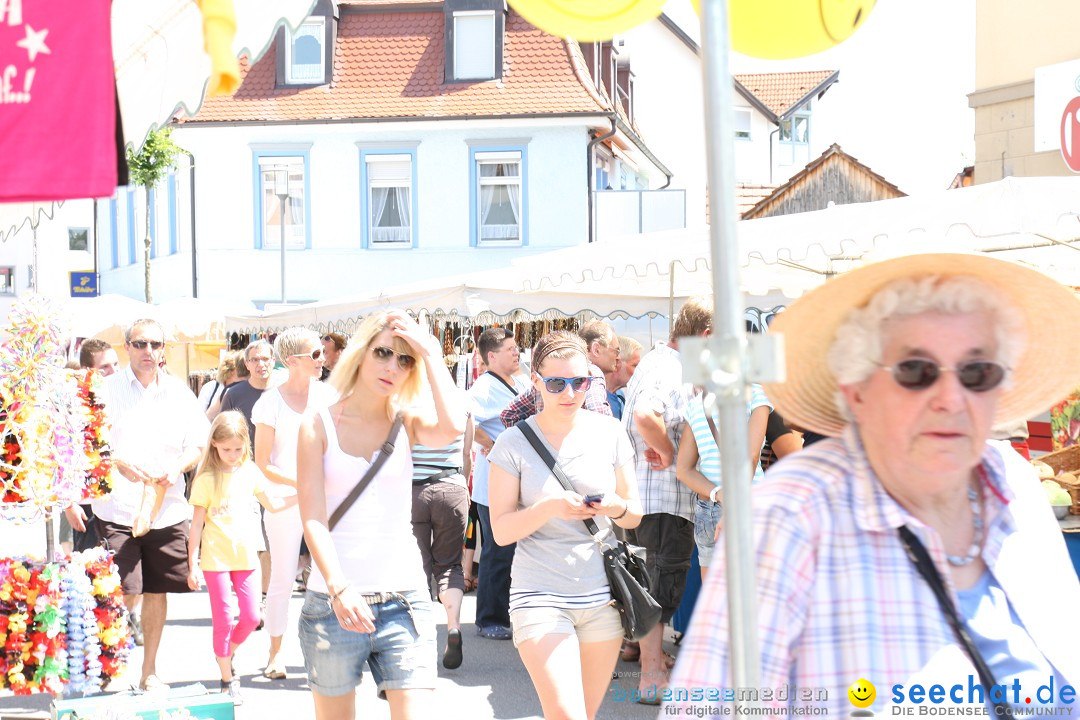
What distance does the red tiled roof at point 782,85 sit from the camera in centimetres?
4566

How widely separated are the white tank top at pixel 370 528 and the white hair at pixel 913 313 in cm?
222

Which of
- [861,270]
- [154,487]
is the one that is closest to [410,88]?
[154,487]

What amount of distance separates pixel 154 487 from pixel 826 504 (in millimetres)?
5680

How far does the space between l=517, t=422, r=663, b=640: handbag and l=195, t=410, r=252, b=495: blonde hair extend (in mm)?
3084

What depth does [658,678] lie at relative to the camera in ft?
22.2

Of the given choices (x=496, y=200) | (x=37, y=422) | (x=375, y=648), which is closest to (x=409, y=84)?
(x=496, y=200)

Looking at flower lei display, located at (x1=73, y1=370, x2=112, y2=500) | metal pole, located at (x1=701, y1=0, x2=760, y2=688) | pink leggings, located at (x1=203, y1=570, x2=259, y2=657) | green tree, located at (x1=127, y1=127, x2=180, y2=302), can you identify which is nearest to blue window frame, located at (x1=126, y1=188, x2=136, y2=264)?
green tree, located at (x1=127, y1=127, x2=180, y2=302)

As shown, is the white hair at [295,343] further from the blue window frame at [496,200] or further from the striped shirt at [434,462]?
the blue window frame at [496,200]

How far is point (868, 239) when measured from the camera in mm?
7336

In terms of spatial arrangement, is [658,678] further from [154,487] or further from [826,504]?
[826,504]

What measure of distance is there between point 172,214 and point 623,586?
25.8 m

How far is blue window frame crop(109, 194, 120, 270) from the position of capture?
3300 cm

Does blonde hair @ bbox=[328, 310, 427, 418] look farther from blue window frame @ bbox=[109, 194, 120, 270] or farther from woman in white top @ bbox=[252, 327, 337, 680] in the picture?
blue window frame @ bbox=[109, 194, 120, 270]

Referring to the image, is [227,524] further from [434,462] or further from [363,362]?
[363,362]
